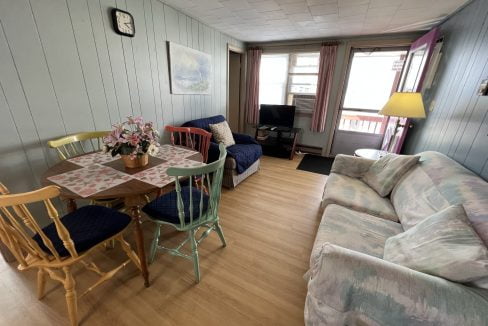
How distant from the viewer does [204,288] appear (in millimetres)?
1437

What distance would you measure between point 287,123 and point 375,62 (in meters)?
1.95

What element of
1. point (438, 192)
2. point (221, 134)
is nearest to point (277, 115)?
point (221, 134)

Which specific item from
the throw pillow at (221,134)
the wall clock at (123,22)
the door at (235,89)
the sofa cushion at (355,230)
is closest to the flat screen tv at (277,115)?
the door at (235,89)

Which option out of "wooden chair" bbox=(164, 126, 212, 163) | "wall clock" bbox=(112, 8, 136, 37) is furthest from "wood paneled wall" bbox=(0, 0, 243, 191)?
"wooden chair" bbox=(164, 126, 212, 163)

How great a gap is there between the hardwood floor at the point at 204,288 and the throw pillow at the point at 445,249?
73 centimetres

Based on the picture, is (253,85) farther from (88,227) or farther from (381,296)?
(381,296)

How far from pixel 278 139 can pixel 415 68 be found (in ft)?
8.09

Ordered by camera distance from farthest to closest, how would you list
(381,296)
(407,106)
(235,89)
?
1. (235,89)
2. (407,106)
3. (381,296)

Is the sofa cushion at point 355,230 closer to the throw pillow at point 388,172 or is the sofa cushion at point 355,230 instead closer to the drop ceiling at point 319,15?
the throw pillow at point 388,172

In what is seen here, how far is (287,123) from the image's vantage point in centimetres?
437

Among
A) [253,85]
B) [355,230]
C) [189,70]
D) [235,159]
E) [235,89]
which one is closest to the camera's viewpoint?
[355,230]

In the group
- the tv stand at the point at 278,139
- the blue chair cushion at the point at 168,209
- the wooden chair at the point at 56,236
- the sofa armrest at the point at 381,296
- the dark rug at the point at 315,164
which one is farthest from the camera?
the tv stand at the point at 278,139

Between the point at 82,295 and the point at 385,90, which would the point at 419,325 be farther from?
the point at 385,90

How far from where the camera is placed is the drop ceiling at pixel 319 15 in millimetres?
2260
